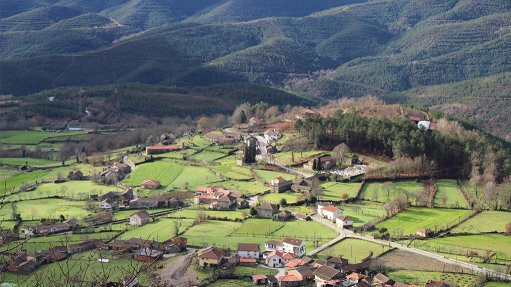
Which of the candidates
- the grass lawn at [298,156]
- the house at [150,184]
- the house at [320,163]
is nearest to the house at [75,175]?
the house at [150,184]

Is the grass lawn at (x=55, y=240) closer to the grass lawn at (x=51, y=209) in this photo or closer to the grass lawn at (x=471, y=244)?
the grass lawn at (x=51, y=209)

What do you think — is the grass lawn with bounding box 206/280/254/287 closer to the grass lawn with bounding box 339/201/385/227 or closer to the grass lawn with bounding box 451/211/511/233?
the grass lawn with bounding box 339/201/385/227

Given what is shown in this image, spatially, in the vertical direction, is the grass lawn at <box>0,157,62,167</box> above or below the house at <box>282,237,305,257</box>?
above

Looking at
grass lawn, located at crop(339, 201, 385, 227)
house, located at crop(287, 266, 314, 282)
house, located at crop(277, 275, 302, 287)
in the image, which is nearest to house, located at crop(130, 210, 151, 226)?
grass lawn, located at crop(339, 201, 385, 227)

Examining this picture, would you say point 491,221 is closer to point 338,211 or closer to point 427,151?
point 338,211

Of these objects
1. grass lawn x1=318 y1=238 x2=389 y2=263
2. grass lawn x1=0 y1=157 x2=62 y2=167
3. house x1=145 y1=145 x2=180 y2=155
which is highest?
house x1=145 y1=145 x2=180 y2=155

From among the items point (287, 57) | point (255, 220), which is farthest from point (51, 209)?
point (287, 57)

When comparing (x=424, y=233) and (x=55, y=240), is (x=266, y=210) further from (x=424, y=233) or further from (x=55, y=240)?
(x=55, y=240)

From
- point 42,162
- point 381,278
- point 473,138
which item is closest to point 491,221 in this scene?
point 381,278
